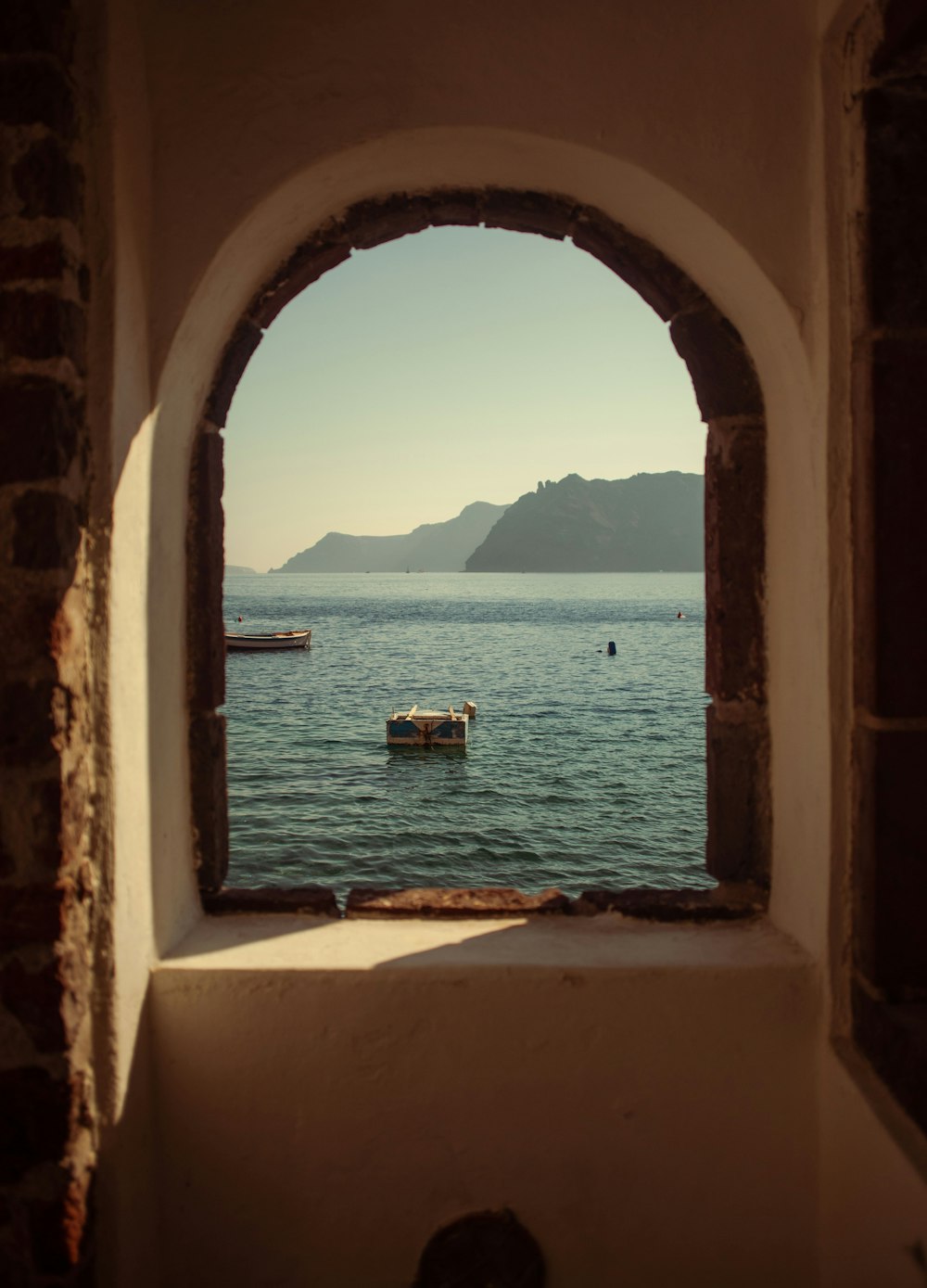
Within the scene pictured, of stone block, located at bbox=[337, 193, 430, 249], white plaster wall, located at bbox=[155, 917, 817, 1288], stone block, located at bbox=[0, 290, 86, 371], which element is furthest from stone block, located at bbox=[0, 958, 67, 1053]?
stone block, located at bbox=[337, 193, 430, 249]

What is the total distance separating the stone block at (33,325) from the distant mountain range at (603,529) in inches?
7036

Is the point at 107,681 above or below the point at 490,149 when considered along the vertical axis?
below

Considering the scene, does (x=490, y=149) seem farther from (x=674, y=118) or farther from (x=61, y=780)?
→ (x=61, y=780)

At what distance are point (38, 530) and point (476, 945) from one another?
1.18 metres

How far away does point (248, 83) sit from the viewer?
1740 mm

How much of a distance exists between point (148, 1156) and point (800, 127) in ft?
7.82

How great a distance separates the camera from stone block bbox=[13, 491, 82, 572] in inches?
59.4

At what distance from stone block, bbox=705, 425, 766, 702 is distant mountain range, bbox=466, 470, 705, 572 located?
17807cm

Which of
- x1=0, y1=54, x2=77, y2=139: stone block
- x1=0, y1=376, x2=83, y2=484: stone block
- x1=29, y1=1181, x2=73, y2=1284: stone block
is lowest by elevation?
x1=29, y1=1181, x2=73, y2=1284: stone block

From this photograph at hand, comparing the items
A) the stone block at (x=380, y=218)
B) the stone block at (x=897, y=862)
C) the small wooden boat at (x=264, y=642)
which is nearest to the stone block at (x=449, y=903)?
the stone block at (x=897, y=862)

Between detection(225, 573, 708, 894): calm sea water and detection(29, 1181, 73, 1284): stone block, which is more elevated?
detection(29, 1181, 73, 1284): stone block

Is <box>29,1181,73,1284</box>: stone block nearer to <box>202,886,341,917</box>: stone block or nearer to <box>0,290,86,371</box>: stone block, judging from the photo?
<box>202,886,341,917</box>: stone block

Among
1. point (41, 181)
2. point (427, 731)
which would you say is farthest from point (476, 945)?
point (427, 731)

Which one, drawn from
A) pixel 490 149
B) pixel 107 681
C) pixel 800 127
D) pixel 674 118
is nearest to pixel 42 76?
pixel 490 149
